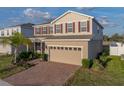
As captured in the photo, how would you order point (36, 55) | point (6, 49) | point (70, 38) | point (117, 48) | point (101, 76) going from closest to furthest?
1. point (101, 76)
2. point (70, 38)
3. point (36, 55)
4. point (6, 49)
5. point (117, 48)

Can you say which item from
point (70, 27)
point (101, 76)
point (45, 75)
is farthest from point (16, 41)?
point (101, 76)

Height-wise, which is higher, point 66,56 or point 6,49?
point 6,49

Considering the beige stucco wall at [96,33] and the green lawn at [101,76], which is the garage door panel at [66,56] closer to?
the green lawn at [101,76]

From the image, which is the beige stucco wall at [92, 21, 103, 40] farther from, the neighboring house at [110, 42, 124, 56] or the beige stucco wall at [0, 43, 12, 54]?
the beige stucco wall at [0, 43, 12, 54]

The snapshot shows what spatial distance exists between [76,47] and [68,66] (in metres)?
1.93

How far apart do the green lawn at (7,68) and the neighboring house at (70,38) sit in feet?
10.5

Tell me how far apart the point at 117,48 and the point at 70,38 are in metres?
6.85

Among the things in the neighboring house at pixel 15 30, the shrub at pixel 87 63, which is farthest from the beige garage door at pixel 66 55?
the neighboring house at pixel 15 30

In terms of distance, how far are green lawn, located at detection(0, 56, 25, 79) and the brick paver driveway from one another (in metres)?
0.82

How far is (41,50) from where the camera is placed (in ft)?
83.9

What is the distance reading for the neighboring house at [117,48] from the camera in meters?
26.3

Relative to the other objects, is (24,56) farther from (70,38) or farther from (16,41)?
(70,38)

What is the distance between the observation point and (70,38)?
22719mm
